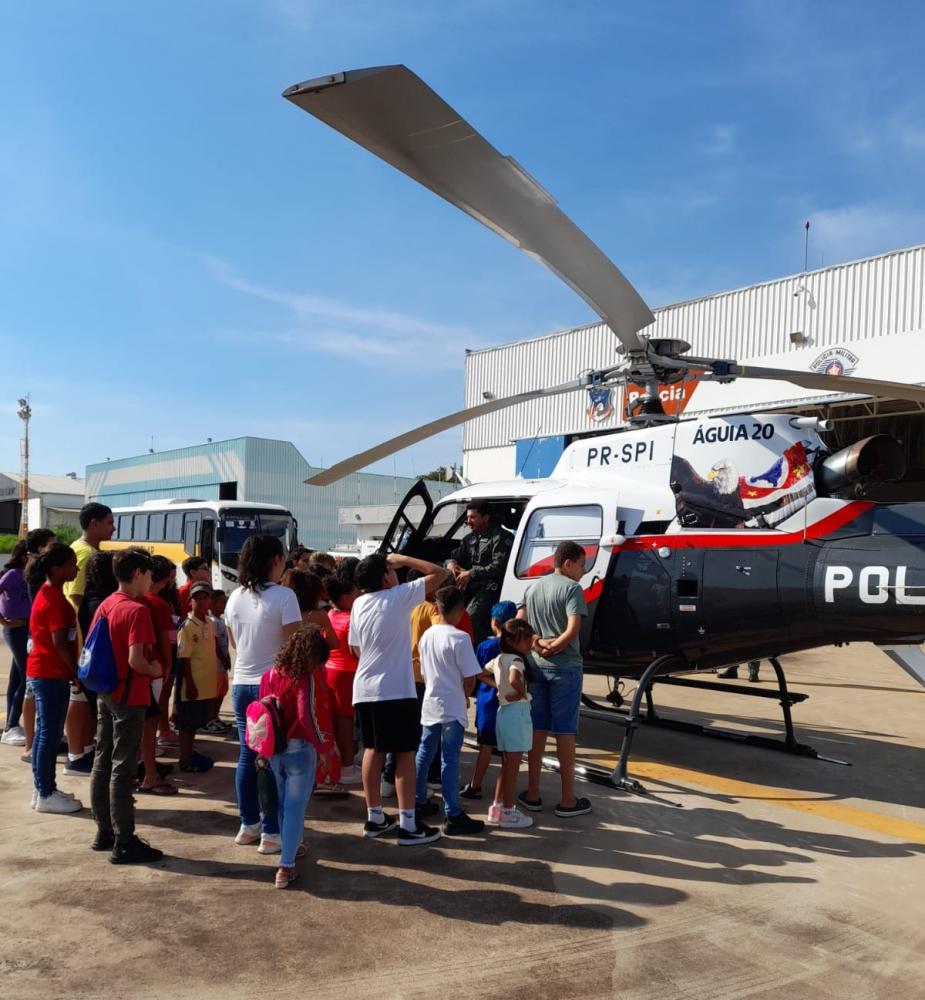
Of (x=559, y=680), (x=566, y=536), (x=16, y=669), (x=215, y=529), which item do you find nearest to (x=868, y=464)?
(x=566, y=536)

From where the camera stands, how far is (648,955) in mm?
3586

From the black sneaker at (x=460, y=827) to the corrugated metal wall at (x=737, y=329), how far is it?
40.1 feet

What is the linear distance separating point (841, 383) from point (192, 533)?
17.7 metres

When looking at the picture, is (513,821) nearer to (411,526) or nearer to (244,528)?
(411,526)

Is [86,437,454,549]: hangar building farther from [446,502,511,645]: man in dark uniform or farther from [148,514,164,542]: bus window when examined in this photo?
[446,502,511,645]: man in dark uniform

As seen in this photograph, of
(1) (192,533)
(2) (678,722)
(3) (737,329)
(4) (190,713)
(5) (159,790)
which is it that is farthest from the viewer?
(3) (737,329)

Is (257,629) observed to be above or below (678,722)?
above

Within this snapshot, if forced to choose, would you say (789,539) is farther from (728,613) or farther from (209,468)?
(209,468)

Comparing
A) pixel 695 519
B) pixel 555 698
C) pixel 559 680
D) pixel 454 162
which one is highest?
pixel 454 162

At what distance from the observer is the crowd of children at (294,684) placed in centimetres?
441

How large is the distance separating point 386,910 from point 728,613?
3392 mm

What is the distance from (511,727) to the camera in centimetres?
525

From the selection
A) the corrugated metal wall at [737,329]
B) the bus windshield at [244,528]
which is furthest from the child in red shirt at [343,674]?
the bus windshield at [244,528]

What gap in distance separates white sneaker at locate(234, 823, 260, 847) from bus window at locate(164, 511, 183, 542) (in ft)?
57.6
